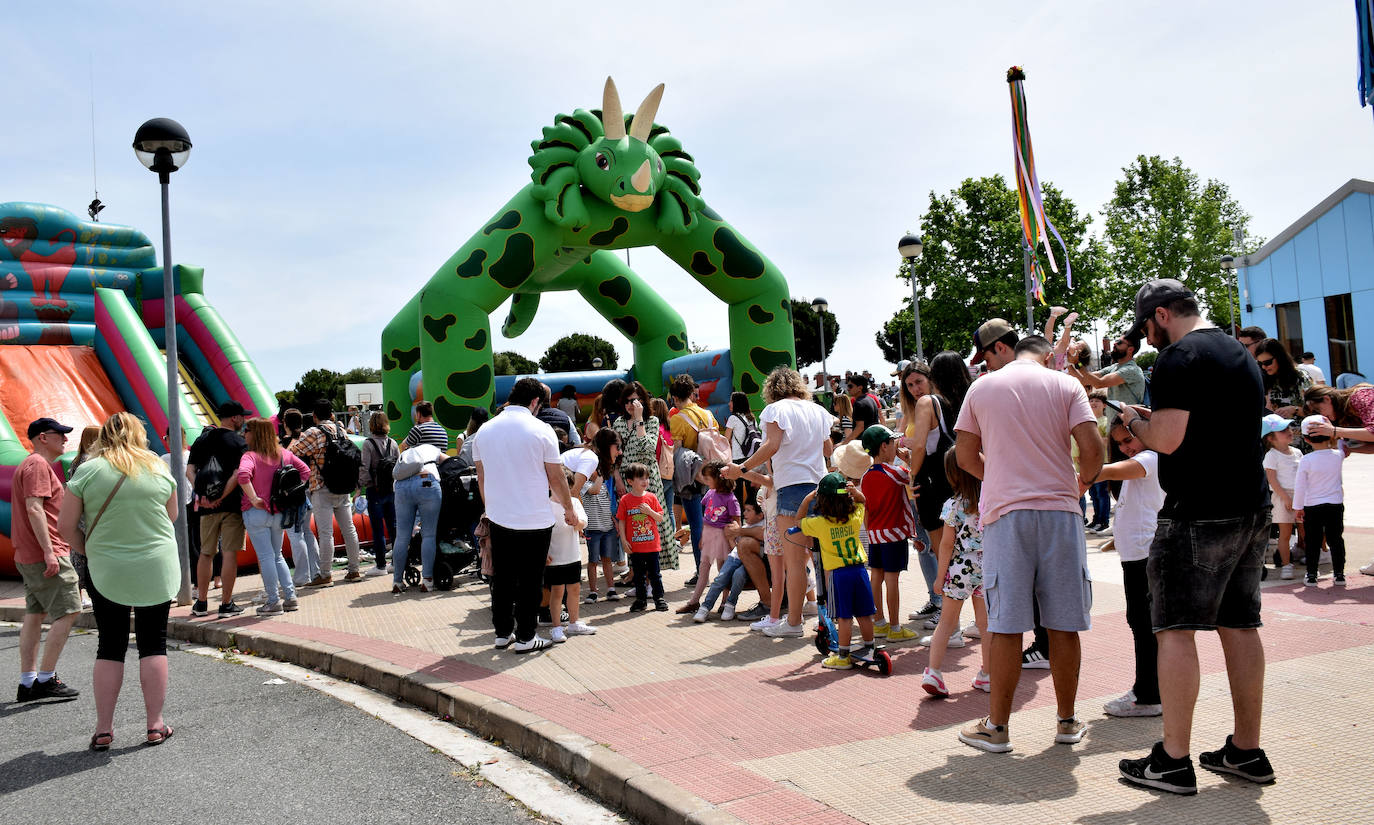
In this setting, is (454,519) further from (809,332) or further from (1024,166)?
(809,332)

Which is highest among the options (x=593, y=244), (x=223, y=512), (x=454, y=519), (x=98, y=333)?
(x=593, y=244)

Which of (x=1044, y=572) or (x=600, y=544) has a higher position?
(x=1044, y=572)

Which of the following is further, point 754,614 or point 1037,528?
point 754,614

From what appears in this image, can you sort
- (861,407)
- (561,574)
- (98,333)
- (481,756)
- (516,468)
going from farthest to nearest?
(98,333) < (861,407) < (561,574) < (516,468) < (481,756)

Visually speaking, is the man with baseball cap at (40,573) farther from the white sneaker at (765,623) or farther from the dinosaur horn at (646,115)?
the dinosaur horn at (646,115)

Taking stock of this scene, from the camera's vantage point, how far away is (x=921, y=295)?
43844 mm

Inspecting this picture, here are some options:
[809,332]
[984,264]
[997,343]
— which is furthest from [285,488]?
[809,332]

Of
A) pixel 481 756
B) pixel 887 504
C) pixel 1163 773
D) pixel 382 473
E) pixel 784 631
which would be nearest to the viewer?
pixel 1163 773

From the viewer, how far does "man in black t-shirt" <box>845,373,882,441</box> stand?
26.5ft

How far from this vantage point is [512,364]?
7262 centimetres

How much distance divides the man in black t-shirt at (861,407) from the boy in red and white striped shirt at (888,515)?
3.51 ft

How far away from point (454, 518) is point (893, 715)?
233 inches

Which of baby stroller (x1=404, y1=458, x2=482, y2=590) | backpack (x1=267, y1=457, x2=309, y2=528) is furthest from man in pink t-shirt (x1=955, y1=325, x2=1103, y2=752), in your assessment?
backpack (x1=267, y1=457, x2=309, y2=528)

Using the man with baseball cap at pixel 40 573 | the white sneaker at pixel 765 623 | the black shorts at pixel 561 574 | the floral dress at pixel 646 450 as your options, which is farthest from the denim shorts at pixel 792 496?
the man with baseball cap at pixel 40 573
